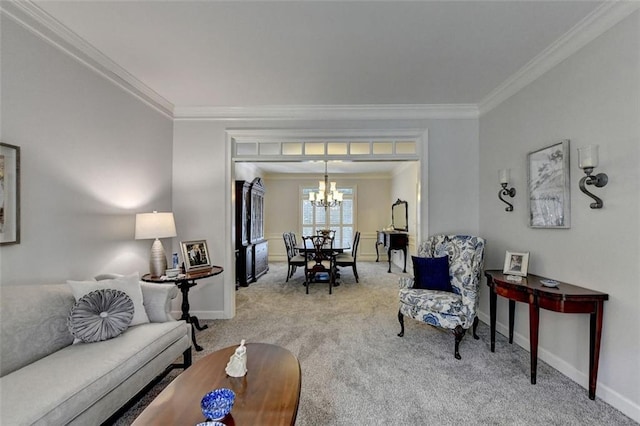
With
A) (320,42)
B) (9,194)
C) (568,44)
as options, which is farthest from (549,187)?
(9,194)

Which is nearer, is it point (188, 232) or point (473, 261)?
point (473, 261)

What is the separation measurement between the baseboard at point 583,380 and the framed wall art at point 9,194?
4.10 m

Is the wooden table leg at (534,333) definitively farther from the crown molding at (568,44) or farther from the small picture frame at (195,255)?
the small picture frame at (195,255)

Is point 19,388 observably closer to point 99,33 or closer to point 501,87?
point 99,33

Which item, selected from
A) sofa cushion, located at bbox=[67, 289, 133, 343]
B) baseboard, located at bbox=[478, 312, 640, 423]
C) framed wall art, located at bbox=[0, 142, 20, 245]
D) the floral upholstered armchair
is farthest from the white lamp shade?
baseboard, located at bbox=[478, 312, 640, 423]

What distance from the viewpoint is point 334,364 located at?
102 inches

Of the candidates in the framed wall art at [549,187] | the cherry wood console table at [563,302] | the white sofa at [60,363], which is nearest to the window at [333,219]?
the framed wall art at [549,187]

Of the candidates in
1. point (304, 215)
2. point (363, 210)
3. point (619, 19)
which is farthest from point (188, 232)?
point (363, 210)

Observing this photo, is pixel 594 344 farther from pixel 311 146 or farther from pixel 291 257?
pixel 291 257

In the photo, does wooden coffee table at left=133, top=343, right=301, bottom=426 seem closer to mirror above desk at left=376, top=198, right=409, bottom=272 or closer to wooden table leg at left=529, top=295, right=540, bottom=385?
wooden table leg at left=529, top=295, right=540, bottom=385

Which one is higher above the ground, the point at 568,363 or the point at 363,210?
the point at 363,210

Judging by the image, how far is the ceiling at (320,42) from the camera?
2018mm

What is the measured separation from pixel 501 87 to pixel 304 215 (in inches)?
251

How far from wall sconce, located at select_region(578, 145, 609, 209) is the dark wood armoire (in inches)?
186
